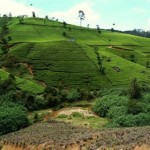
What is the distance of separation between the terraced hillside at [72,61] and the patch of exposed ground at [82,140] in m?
45.1

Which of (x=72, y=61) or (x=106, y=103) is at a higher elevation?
(x=72, y=61)

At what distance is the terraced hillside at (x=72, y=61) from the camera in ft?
339

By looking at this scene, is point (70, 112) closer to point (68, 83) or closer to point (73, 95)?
point (73, 95)

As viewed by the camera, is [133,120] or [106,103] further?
[106,103]

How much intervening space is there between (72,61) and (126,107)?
43910mm

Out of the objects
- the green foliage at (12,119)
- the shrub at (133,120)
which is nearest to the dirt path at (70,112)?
the green foliage at (12,119)

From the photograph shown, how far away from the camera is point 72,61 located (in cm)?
11425

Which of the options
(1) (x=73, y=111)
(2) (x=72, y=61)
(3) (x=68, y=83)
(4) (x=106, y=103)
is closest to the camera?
(4) (x=106, y=103)

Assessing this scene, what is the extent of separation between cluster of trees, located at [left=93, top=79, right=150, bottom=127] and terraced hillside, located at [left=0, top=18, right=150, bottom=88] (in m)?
18.9

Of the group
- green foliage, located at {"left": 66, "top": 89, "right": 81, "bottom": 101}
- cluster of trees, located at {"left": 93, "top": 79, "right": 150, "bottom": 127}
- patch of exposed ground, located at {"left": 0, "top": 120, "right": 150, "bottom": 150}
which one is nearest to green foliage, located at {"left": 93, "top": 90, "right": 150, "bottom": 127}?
cluster of trees, located at {"left": 93, "top": 79, "right": 150, "bottom": 127}

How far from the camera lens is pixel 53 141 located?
47219mm

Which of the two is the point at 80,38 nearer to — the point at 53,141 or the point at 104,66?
the point at 104,66

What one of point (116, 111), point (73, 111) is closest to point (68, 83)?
point (73, 111)

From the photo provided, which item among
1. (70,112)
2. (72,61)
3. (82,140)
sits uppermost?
(82,140)
